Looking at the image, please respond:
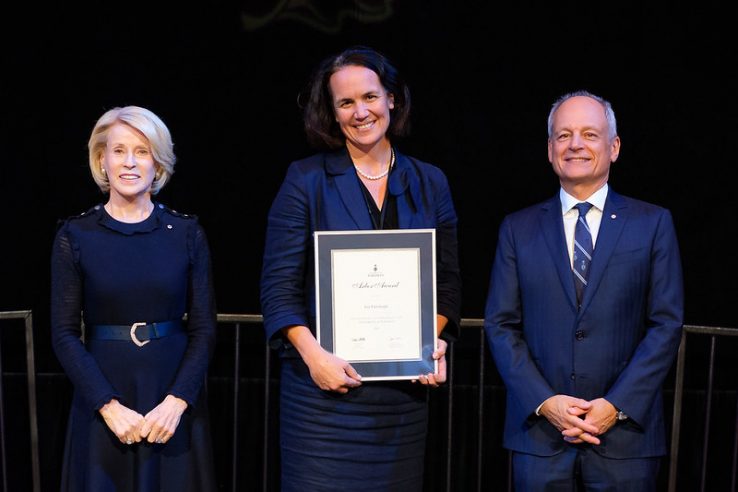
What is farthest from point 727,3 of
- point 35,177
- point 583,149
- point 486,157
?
point 35,177

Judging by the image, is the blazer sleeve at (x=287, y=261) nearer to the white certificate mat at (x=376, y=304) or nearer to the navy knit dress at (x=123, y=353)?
the white certificate mat at (x=376, y=304)

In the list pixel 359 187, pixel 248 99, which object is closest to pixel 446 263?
pixel 359 187

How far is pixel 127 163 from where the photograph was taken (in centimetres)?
293

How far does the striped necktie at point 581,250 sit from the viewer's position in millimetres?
2875

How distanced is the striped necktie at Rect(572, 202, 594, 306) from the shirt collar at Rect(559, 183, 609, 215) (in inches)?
0.7

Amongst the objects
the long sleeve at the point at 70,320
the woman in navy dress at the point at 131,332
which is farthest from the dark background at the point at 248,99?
the long sleeve at the point at 70,320

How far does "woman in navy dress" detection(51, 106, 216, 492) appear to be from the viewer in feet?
9.35

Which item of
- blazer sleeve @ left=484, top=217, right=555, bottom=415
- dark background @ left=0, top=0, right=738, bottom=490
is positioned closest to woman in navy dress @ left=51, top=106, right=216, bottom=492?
blazer sleeve @ left=484, top=217, right=555, bottom=415

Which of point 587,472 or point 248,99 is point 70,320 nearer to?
point 587,472

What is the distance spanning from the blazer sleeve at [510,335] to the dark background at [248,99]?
1.76 m

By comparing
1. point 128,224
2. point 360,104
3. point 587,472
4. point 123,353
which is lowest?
point 587,472

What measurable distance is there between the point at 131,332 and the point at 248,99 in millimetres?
2195

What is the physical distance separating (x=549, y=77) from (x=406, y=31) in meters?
0.76

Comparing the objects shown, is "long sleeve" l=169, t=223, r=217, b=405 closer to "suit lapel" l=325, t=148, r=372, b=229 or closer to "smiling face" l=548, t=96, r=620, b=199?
"suit lapel" l=325, t=148, r=372, b=229
